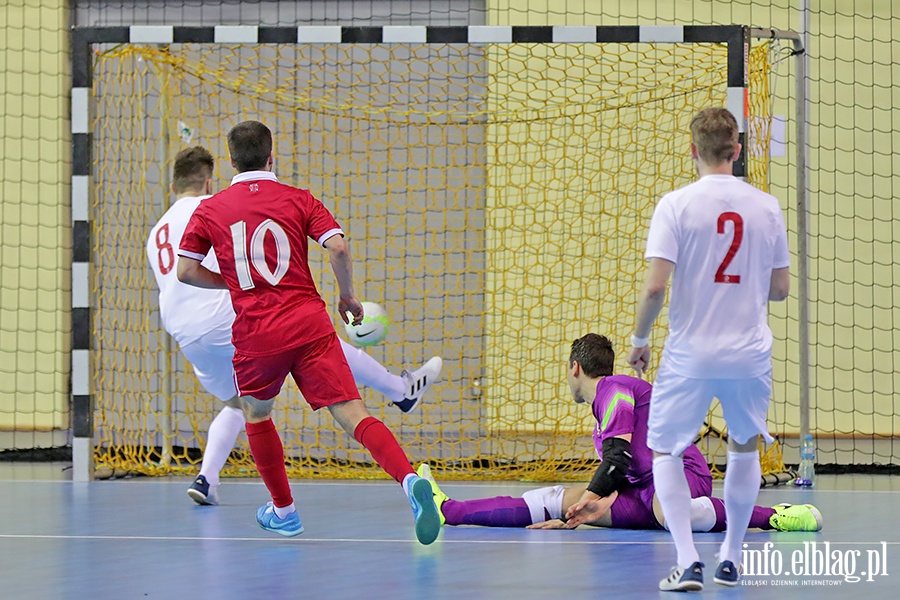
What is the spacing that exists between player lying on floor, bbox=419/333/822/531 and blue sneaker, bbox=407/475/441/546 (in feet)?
2.23

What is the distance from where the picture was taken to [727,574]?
12.0 ft

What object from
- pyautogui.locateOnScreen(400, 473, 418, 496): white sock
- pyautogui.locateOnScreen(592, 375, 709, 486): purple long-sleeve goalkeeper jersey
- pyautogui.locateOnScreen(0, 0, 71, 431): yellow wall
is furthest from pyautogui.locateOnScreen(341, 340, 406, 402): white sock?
pyautogui.locateOnScreen(0, 0, 71, 431): yellow wall

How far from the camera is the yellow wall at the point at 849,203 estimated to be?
29.9 feet

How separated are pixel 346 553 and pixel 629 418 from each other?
1308 millimetres

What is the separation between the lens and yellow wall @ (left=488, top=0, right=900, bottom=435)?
911 cm

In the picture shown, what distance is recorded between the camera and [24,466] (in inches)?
315

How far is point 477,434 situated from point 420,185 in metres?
2.13

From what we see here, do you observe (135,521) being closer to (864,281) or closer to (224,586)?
(224,586)

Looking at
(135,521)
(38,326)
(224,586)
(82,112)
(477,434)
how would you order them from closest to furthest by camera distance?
(224,586)
(135,521)
(82,112)
(477,434)
(38,326)

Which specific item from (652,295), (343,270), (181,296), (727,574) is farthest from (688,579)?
(181,296)

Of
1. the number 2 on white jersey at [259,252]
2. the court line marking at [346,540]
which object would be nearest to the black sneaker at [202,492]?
the court line marking at [346,540]

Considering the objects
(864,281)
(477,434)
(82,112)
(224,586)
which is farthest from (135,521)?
(864,281)

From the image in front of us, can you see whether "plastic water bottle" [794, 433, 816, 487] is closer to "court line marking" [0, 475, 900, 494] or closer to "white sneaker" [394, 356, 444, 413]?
"court line marking" [0, 475, 900, 494]

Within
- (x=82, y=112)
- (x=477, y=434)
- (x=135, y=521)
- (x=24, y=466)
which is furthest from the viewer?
(x=477, y=434)
